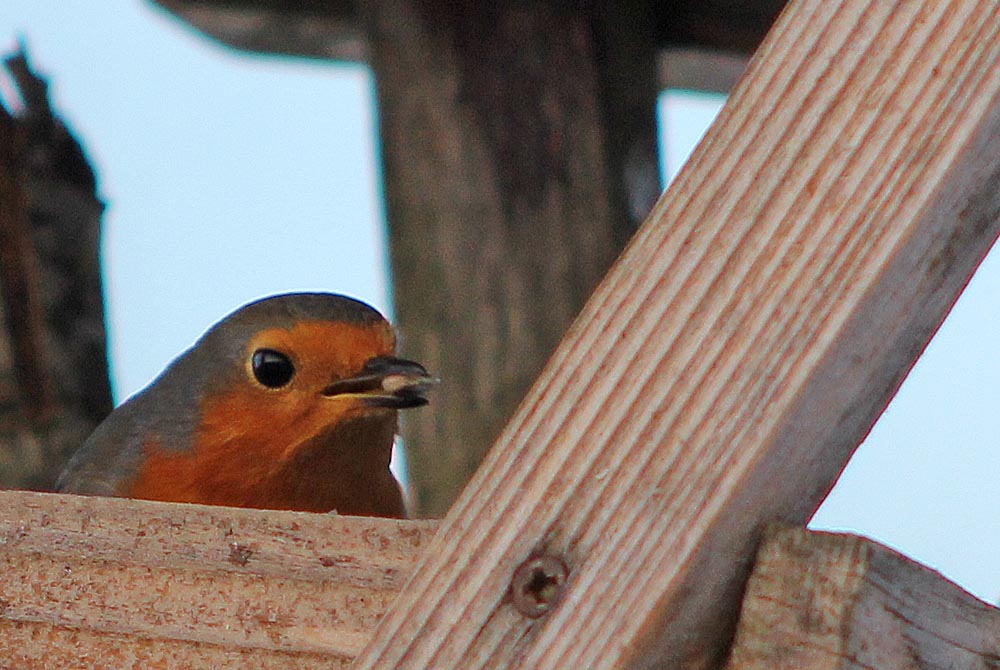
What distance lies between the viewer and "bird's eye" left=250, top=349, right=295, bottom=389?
8.67 feet

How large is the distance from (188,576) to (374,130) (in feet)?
8.83

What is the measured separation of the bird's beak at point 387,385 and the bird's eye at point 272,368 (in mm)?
101

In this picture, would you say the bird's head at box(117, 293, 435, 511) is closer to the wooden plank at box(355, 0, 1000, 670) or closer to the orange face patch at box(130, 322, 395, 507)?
the orange face patch at box(130, 322, 395, 507)

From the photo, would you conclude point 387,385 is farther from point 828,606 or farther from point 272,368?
point 828,606

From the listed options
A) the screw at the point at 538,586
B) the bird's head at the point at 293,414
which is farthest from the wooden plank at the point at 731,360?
the bird's head at the point at 293,414

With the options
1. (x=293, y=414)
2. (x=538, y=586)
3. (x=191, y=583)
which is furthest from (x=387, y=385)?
(x=538, y=586)

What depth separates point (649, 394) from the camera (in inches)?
53.6

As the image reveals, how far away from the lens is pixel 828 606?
1.32 metres

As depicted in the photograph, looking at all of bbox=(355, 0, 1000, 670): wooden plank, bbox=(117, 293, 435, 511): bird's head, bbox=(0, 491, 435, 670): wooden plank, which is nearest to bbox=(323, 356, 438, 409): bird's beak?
bbox=(117, 293, 435, 511): bird's head

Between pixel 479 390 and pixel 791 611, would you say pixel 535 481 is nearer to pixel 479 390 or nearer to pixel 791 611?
pixel 791 611

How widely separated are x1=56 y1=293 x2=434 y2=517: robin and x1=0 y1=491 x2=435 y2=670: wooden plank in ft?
2.78

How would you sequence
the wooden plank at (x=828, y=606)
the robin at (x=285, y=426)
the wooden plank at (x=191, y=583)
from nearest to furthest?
the wooden plank at (x=828, y=606) < the wooden plank at (x=191, y=583) < the robin at (x=285, y=426)

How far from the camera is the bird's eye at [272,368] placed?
2.64m

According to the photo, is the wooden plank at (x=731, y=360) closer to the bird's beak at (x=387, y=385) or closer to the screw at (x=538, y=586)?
the screw at (x=538, y=586)
